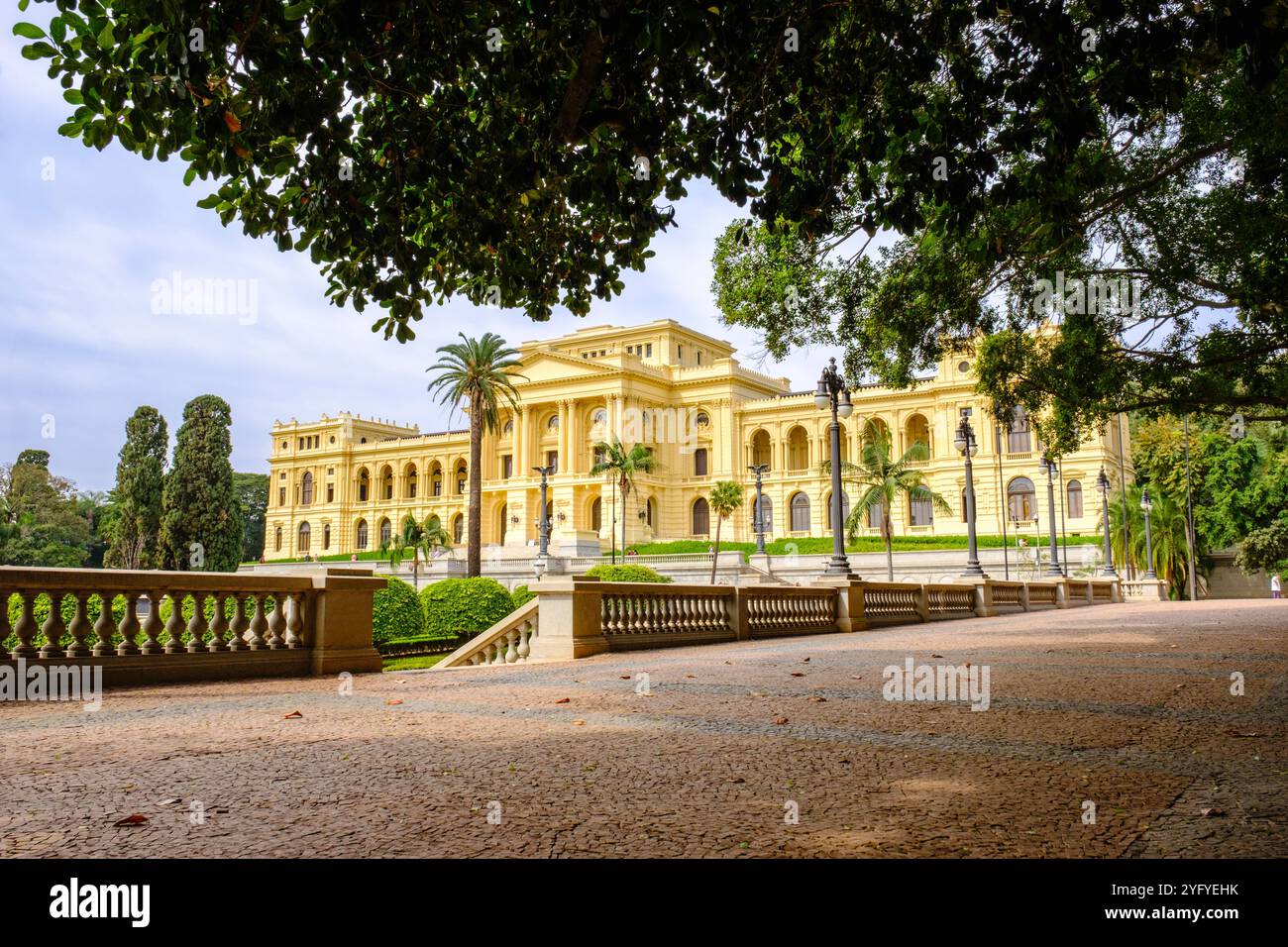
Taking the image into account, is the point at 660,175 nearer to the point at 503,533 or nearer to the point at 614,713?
the point at 614,713

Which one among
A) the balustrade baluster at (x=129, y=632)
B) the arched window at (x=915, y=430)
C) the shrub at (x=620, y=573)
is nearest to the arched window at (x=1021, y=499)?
the arched window at (x=915, y=430)

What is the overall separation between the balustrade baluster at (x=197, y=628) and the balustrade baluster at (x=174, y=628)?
96mm

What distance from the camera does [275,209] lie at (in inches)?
268

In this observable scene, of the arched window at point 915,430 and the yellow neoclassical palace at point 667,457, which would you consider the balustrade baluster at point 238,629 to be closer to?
the yellow neoclassical palace at point 667,457

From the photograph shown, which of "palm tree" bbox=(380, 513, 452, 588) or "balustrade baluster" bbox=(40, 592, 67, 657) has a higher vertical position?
"palm tree" bbox=(380, 513, 452, 588)

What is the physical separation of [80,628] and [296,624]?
2.19 meters

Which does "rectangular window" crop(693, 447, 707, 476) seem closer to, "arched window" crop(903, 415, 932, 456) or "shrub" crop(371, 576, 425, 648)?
"arched window" crop(903, 415, 932, 456)

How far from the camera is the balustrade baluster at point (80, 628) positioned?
8273 millimetres

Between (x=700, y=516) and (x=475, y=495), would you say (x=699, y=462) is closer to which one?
(x=700, y=516)

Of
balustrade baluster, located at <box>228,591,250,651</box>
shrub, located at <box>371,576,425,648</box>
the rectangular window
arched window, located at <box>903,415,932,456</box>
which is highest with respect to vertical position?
arched window, located at <box>903,415,932,456</box>

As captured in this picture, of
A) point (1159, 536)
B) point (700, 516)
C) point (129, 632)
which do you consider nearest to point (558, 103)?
point (129, 632)

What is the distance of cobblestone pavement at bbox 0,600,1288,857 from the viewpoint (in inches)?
134

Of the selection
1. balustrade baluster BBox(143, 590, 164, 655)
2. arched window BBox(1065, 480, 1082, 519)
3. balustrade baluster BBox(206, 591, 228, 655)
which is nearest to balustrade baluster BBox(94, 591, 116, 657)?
balustrade baluster BBox(143, 590, 164, 655)

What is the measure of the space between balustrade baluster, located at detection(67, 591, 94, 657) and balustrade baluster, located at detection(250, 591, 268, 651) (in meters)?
1.60
